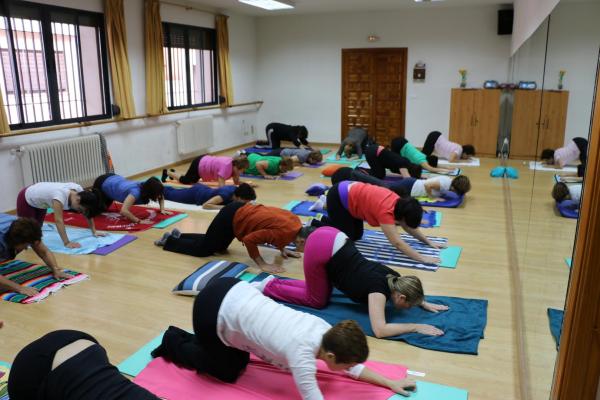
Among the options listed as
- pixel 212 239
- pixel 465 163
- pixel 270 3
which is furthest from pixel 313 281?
pixel 270 3

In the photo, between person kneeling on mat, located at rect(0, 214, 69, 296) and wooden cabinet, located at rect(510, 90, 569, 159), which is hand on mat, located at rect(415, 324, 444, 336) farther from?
person kneeling on mat, located at rect(0, 214, 69, 296)

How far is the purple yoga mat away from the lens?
444cm

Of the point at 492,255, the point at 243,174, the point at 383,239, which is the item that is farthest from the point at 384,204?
the point at 243,174

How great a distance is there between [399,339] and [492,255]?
186 centimetres

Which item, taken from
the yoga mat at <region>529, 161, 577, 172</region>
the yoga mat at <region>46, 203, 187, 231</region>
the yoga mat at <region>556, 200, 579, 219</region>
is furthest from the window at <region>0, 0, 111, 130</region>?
the yoga mat at <region>556, 200, 579, 219</region>

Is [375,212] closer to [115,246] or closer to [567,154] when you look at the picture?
[567,154]

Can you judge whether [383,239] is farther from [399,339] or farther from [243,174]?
[243,174]

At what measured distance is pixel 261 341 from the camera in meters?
2.21

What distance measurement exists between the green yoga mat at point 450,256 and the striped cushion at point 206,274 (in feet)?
5.54

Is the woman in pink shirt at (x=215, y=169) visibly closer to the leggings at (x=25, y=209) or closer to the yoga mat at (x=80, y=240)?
the yoga mat at (x=80, y=240)

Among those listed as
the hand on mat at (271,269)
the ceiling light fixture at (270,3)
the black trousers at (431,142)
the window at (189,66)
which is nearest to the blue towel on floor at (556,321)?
the hand on mat at (271,269)

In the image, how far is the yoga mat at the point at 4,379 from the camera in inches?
97.8

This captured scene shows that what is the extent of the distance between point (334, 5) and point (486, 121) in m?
3.54

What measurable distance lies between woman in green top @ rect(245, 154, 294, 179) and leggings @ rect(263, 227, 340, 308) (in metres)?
3.97
